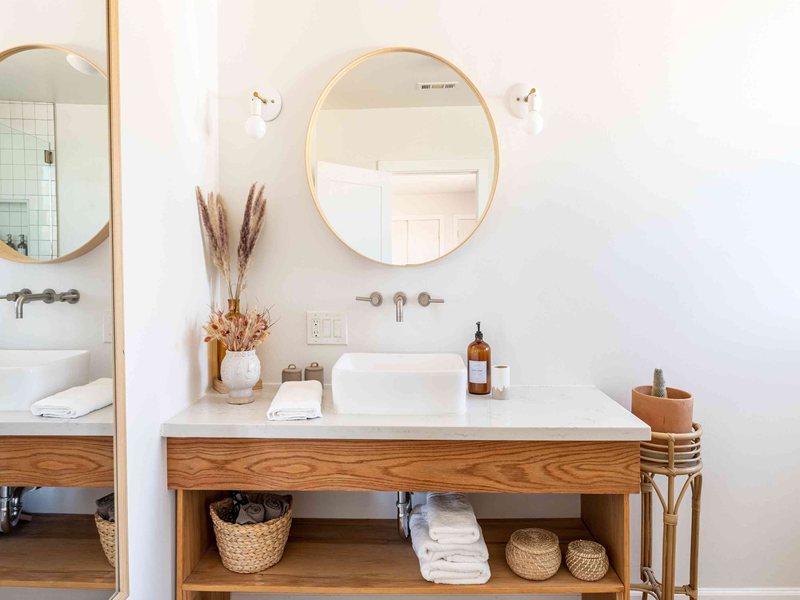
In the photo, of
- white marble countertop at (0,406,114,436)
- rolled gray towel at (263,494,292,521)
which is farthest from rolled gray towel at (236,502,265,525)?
white marble countertop at (0,406,114,436)

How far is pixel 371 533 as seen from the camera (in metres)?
1.73

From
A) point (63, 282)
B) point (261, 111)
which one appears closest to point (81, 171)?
point (63, 282)

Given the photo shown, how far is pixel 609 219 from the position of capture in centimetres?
179

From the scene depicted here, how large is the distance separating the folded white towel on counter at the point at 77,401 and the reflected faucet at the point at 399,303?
0.90 metres

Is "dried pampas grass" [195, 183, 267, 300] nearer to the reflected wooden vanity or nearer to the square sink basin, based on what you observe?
the square sink basin

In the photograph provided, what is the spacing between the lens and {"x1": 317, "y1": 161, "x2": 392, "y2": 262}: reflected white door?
1765 millimetres

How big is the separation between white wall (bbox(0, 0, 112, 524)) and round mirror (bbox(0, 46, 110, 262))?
0.9 inches

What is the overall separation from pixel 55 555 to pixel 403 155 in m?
1.39

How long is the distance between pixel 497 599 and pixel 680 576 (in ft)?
2.11

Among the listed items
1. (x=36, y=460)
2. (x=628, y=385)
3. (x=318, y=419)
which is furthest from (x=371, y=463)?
(x=628, y=385)

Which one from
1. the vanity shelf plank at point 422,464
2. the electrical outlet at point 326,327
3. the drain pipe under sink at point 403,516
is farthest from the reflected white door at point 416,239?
the drain pipe under sink at point 403,516

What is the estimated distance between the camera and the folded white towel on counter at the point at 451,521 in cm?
145

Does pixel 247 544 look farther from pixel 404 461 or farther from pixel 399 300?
pixel 399 300

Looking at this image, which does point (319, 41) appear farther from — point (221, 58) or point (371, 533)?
point (371, 533)
